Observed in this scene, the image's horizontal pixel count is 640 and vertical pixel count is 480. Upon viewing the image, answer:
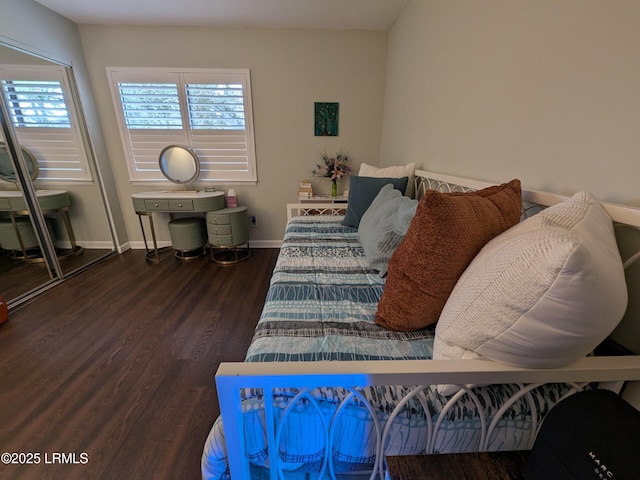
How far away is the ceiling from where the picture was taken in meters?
2.20

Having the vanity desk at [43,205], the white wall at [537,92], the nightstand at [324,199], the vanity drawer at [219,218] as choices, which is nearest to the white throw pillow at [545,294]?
the white wall at [537,92]

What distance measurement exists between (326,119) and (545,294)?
9.55 feet

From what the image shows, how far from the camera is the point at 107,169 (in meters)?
2.94

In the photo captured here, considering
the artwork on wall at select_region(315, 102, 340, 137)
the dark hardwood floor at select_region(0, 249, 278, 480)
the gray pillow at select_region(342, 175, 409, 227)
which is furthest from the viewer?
the artwork on wall at select_region(315, 102, 340, 137)

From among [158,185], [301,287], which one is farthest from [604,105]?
[158,185]

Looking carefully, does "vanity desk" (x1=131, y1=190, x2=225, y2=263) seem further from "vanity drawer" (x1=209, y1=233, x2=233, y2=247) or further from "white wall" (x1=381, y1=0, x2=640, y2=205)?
"white wall" (x1=381, y1=0, x2=640, y2=205)

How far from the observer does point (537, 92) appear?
3.11 feet

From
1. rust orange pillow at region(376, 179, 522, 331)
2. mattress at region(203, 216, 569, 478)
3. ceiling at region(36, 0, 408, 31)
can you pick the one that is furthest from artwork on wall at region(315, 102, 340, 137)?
mattress at region(203, 216, 569, 478)

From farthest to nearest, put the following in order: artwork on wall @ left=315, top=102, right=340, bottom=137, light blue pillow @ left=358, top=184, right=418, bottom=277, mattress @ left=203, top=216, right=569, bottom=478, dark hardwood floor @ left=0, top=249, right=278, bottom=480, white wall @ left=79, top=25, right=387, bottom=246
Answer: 1. artwork on wall @ left=315, top=102, right=340, bottom=137
2. white wall @ left=79, top=25, right=387, bottom=246
3. light blue pillow @ left=358, top=184, right=418, bottom=277
4. dark hardwood floor @ left=0, top=249, right=278, bottom=480
5. mattress @ left=203, top=216, right=569, bottom=478

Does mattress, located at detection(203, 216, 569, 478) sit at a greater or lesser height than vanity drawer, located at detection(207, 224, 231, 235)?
greater

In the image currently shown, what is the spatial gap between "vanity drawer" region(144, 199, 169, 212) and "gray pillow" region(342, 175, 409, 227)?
1.97 metres

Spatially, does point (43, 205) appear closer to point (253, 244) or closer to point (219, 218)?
point (219, 218)

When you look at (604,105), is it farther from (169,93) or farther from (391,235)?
(169,93)

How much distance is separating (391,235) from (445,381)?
84cm
